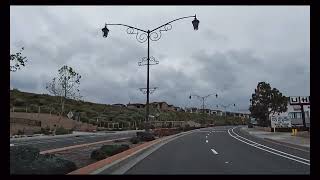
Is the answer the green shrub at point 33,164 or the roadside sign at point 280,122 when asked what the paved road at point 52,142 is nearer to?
the green shrub at point 33,164

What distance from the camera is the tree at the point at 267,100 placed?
79750 mm

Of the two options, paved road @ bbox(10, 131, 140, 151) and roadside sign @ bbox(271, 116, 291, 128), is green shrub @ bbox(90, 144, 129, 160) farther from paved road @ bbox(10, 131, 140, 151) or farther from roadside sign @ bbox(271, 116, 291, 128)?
roadside sign @ bbox(271, 116, 291, 128)

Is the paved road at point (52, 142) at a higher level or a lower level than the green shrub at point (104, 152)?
lower

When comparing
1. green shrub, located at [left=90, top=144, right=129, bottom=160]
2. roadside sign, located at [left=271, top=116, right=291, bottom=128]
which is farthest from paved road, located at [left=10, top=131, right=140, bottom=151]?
roadside sign, located at [left=271, top=116, right=291, bottom=128]

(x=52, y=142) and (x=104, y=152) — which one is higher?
(x=104, y=152)

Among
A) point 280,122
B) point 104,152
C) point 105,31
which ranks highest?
point 105,31

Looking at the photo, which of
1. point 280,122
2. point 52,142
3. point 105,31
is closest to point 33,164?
point 105,31

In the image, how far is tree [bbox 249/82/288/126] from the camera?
79750 millimetres

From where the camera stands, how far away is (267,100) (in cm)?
8100

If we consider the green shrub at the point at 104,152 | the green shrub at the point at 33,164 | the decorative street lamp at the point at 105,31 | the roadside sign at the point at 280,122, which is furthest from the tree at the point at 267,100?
the green shrub at the point at 33,164

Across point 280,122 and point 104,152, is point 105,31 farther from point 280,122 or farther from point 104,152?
point 280,122
